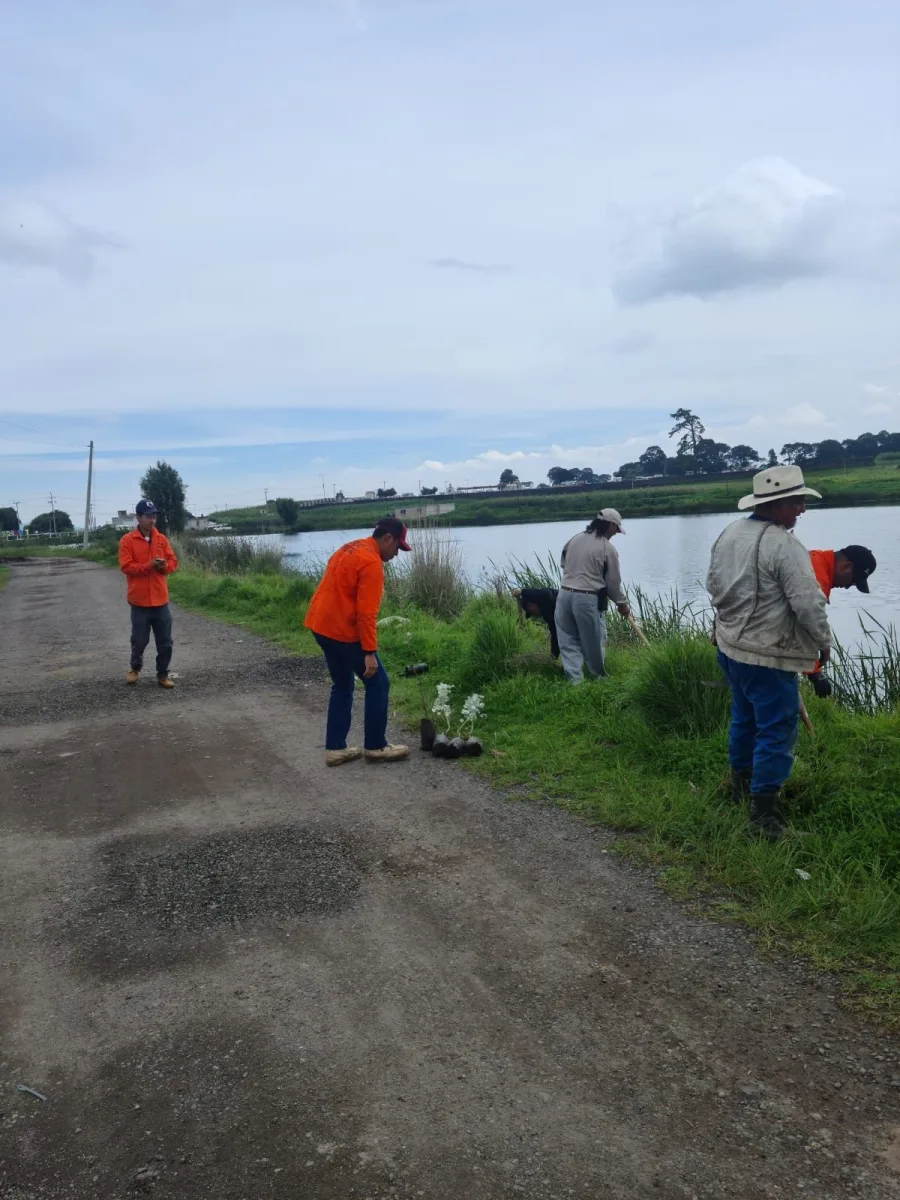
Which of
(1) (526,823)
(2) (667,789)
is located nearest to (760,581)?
(2) (667,789)

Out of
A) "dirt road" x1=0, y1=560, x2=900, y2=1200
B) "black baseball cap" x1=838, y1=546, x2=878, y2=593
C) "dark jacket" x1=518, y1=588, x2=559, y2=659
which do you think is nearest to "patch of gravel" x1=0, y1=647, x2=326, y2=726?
"dark jacket" x1=518, y1=588, x2=559, y2=659

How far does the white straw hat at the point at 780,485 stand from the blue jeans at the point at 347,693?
3101 millimetres

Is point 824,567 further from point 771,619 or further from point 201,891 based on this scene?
point 201,891

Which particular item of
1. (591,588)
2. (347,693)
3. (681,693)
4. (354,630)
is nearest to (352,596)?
(354,630)

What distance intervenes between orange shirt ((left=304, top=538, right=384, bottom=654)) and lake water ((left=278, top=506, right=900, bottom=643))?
20.9ft

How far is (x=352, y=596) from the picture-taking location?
6695 millimetres

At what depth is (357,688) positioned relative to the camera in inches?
380

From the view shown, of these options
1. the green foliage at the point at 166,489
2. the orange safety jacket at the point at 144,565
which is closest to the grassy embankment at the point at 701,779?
the orange safety jacket at the point at 144,565

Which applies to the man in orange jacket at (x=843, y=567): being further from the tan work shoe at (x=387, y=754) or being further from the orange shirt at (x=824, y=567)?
the tan work shoe at (x=387, y=754)

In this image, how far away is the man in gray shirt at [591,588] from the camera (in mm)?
8555

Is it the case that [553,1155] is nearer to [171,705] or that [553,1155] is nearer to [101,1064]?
[101,1064]

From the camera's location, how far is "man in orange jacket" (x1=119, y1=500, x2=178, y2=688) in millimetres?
9961

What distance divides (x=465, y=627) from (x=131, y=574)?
4.44 meters

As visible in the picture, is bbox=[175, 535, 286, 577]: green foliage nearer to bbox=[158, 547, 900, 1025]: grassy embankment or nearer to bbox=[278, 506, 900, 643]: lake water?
bbox=[278, 506, 900, 643]: lake water
